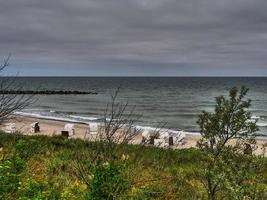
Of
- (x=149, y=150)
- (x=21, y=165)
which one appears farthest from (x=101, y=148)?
(x=149, y=150)

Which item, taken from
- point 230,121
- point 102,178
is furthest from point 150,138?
point 230,121

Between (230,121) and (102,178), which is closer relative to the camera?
(102,178)

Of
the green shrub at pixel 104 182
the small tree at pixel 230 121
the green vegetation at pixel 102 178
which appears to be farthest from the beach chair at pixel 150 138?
the green shrub at pixel 104 182

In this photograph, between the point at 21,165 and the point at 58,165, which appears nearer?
the point at 21,165

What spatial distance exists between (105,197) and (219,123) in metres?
8.69

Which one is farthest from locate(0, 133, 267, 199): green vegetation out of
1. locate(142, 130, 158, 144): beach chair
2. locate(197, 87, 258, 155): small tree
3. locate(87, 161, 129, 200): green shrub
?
locate(197, 87, 258, 155): small tree

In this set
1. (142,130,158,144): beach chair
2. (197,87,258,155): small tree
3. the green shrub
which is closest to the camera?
the green shrub

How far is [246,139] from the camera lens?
46.9 feet

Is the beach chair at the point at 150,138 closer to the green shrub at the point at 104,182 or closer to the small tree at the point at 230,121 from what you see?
the small tree at the point at 230,121

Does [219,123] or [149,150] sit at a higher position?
[219,123]

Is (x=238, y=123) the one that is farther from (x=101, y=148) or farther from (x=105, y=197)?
(x=105, y=197)

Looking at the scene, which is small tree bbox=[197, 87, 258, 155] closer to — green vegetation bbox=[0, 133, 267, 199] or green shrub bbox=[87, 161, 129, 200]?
green vegetation bbox=[0, 133, 267, 199]

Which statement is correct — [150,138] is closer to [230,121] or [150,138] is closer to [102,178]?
[102,178]

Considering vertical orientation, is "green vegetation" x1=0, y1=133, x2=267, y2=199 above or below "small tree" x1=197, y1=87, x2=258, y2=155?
below
